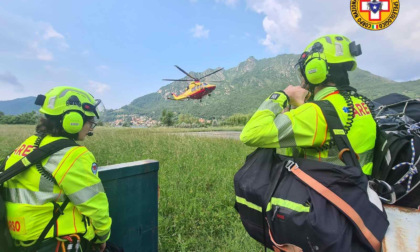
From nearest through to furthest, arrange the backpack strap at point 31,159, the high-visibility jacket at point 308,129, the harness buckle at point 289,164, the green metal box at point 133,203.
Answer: the harness buckle at point 289,164
the high-visibility jacket at point 308,129
the backpack strap at point 31,159
the green metal box at point 133,203

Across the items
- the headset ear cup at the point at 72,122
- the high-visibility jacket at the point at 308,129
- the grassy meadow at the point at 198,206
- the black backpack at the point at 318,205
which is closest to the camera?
the black backpack at the point at 318,205

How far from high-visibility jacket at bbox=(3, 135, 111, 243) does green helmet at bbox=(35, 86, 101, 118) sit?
0.37 m

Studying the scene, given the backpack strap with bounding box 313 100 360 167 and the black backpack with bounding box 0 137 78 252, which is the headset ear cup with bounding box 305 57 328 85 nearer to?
the backpack strap with bounding box 313 100 360 167

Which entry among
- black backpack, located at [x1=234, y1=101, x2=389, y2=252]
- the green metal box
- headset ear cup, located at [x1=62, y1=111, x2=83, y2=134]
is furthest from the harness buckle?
headset ear cup, located at [x1=62, y1=111, x2=83, y2=134]

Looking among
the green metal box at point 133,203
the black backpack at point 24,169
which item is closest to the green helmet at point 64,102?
the black backpack at point 24,169

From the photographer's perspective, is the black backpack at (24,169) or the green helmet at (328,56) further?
the green helmet at (328,56)

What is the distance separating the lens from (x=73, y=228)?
1.84 meters

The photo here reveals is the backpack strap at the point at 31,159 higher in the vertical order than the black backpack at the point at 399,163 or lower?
higher

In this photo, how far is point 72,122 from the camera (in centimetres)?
202

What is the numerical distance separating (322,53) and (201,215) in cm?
318

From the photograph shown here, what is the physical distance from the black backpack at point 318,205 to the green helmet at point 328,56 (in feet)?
1.56

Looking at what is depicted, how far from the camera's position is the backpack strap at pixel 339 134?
1490mm

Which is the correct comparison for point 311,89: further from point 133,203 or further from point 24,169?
point 24,169

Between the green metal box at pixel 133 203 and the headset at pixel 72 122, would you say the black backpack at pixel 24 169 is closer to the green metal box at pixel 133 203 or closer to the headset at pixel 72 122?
the headset at pixel 72 122
